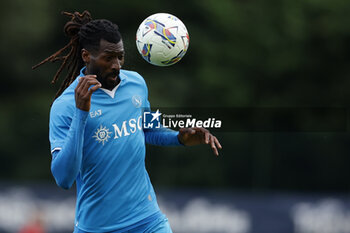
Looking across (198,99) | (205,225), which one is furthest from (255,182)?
(198,99)

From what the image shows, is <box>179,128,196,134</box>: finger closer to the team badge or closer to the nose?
the team badge

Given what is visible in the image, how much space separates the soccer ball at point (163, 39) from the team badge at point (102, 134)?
42.7 inches

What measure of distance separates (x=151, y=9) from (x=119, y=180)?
11.9 meters

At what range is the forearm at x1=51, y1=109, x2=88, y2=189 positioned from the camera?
3.66m

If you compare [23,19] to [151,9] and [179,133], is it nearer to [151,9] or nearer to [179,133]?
[151,9]

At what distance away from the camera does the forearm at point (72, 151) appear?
3662 mm

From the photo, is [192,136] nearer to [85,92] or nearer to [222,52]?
[85,92]

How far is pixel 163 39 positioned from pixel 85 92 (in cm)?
136

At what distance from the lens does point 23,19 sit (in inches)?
626

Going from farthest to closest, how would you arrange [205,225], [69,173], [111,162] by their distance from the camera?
[205,225]
[111,162]
[69,173]

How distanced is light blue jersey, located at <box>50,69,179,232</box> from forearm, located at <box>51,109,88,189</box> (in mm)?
180

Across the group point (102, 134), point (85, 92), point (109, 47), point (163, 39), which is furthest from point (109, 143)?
point (163, 39)

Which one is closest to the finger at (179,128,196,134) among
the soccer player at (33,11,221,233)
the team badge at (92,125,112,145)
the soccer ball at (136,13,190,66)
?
the soccer player at (33,11,221,233)

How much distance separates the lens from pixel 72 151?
3.66 metres
